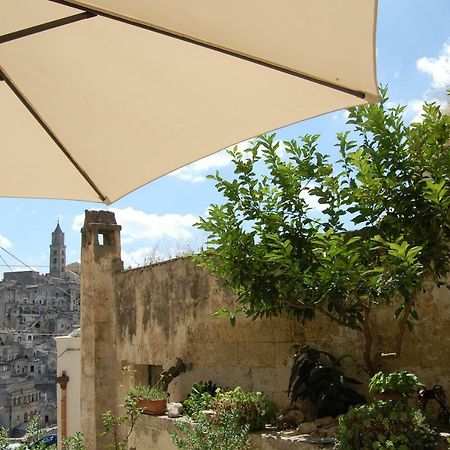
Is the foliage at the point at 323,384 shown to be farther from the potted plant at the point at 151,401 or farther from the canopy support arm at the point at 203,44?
the canopy support arm at the point at 203,44

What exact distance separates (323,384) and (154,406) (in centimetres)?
205

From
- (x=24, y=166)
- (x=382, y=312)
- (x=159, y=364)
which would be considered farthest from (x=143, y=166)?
(x=159, y=364)

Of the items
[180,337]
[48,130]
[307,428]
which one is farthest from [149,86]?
[180,337]

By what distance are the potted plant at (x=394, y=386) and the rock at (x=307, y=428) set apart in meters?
0.71

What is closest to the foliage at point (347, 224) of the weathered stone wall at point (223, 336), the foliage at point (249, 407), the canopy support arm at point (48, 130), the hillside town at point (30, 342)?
the weathered stone wall at point (223, 336)

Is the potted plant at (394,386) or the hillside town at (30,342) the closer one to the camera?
the potted plant at (394,386)

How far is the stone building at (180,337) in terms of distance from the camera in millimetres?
4246

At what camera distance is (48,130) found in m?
2.42

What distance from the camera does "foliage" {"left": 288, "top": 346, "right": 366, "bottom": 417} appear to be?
4.30 m

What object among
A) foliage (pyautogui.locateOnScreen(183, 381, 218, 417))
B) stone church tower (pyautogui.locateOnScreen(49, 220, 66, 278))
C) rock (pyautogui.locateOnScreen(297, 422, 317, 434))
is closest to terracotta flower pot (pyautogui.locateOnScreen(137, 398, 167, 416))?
foliage (pyautogui.locateOnScreen(183, 381, 218, 417))

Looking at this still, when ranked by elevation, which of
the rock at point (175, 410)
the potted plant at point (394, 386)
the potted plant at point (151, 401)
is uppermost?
the potted plant at point (394, 386)

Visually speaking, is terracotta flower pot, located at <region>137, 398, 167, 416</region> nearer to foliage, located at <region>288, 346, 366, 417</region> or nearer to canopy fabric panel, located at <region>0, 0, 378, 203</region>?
foliage, located at <region>288, 346, 366, 417</region>

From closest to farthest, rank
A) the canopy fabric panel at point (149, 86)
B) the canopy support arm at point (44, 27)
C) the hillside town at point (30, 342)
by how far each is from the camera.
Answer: the canopy fabric panel at point (149, 86) → the canopy support arm at point (44, 27) → the hillside town at point (30, 342)

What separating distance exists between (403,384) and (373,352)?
1.01 meters
